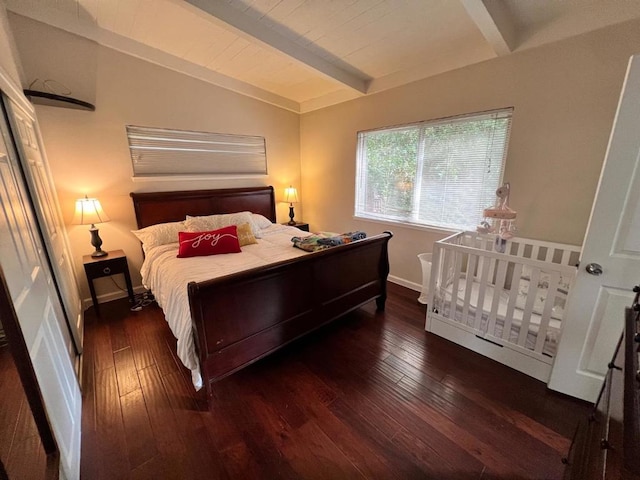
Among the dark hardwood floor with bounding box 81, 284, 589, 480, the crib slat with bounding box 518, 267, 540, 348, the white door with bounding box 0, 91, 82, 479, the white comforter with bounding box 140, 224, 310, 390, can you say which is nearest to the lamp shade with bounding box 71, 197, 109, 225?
the white comforter with bounding box 140, 224, 310, 390

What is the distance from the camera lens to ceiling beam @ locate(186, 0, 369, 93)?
1968mm

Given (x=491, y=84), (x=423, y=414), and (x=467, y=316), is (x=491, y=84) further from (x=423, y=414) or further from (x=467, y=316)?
(x=423, y=414)

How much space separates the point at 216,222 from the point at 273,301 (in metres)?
1.67

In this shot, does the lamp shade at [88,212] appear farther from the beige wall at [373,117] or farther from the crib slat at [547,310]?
the crib slat at [547,310]

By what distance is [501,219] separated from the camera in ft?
6.70

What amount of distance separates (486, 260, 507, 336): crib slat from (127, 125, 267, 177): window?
3.30 metres

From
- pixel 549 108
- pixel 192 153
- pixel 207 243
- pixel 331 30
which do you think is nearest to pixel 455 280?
pixel 549 108

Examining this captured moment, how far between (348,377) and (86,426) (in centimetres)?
162

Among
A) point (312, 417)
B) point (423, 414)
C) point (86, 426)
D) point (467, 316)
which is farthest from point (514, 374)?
point (86, 426)

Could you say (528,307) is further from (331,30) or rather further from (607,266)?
(331,30)

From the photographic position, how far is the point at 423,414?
158 centimetres

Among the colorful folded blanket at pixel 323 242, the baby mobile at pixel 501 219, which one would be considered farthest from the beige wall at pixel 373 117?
the colorful folded blanket at pixel 323 242

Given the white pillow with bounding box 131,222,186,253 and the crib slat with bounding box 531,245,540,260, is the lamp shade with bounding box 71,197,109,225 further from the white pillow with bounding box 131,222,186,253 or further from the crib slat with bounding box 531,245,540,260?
the crib slat with bounding box 531,245,540,260

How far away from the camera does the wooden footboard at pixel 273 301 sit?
1563 mm
